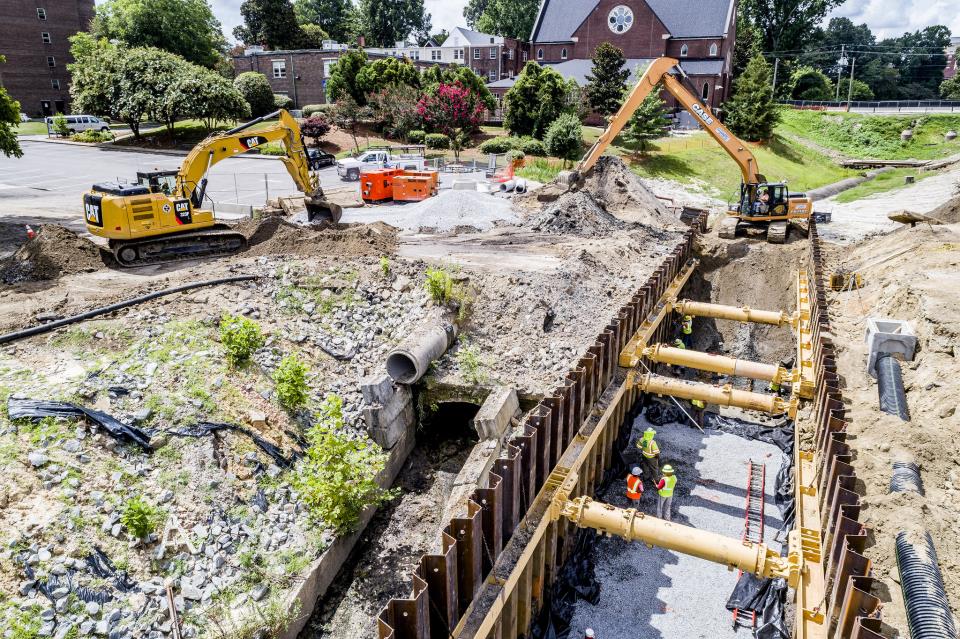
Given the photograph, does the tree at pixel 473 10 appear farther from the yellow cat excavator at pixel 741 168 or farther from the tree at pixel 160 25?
the yellow cat excavator at pixel 741 168

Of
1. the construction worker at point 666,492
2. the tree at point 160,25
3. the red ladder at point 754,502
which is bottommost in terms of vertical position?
the red ladder at point 754,502

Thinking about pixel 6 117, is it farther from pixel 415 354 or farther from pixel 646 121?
pixel 646 121

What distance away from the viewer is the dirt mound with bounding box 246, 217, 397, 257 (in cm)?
1825

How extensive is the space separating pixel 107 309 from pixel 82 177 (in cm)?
2709

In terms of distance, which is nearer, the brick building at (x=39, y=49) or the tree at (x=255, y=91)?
the tree at (x=255, y=91)

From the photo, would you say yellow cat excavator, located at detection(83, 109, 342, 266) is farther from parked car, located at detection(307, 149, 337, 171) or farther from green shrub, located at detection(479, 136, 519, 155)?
green shrub, located at detection(479, 136, 519, 155)

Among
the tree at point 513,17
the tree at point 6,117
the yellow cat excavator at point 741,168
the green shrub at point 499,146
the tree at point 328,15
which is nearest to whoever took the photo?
the tree at point 6,117

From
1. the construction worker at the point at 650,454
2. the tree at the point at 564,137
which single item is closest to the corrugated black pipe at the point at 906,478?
the construction worker at the point at 650,454

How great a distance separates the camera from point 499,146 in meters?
45.1

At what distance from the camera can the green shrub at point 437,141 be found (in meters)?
47.6

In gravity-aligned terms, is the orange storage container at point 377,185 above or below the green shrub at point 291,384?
above

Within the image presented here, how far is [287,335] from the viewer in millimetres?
13977

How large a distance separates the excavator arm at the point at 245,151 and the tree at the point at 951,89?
80.4 meters

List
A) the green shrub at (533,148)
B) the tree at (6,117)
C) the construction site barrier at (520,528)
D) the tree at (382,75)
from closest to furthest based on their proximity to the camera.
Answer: the construction site barrier at (520,528) < the tree at (6,117) < the green shrub at (533,148) < the tree at (382,75)
